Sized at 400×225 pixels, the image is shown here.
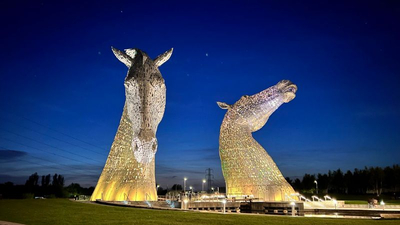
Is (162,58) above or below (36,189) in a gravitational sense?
above

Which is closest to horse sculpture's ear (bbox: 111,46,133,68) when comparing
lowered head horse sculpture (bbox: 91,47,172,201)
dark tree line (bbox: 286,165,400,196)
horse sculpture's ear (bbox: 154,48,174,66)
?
lowered head horse sculpture (bbox: 91,47,172,201)

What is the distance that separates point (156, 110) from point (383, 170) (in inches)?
1968

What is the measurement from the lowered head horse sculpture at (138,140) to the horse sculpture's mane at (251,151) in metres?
9.18

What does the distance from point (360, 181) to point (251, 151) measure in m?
40.6

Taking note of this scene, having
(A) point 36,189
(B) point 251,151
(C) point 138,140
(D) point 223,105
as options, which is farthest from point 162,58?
(A) point 36,189

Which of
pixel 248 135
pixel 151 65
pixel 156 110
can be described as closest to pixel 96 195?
pixel 156 110

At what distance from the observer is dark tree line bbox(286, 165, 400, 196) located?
57703 millimetres

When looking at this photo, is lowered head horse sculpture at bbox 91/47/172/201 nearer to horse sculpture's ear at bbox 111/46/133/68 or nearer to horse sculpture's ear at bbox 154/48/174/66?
horse sculpture's ear at bbox 111/46/133/68

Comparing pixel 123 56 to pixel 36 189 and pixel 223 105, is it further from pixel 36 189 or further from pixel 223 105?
pixel 36 189

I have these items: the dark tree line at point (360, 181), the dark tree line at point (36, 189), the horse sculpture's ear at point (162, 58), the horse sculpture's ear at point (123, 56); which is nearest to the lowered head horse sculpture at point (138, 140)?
the horse sculpture's ear at point (123, 56)

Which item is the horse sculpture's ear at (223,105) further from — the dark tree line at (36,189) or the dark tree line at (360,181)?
the dark tree line at (360,181)

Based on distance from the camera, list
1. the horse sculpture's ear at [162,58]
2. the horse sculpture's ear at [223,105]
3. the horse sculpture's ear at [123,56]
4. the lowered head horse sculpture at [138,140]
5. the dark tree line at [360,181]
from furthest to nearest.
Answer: the dark tree line at [360,181], the horse sculpture's ear at [223,105], the horse sculpture's ear at [162,58], the horse sculpture's ear at [123,56], the lowered head horse sculpture at [138,140]

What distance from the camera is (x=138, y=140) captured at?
898 inches

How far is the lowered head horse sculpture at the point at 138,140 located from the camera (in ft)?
74.9
